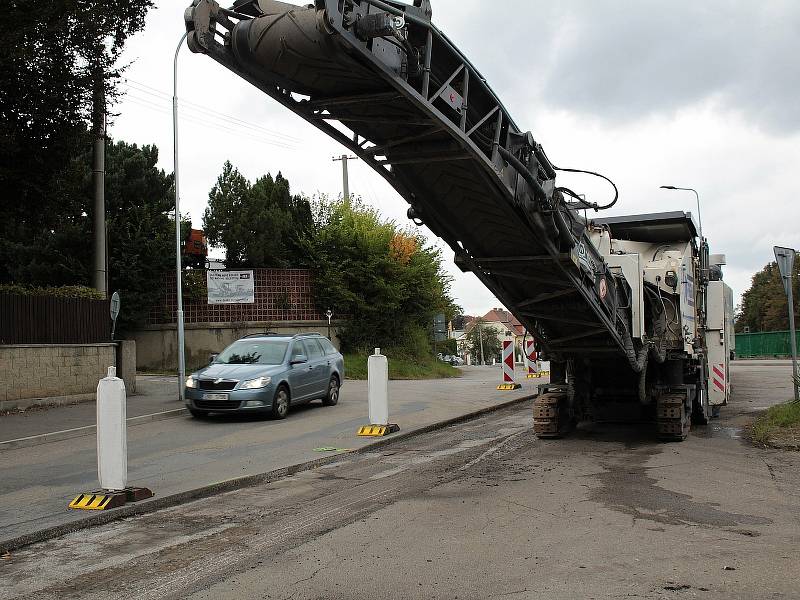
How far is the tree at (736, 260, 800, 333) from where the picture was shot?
75750 millimetres

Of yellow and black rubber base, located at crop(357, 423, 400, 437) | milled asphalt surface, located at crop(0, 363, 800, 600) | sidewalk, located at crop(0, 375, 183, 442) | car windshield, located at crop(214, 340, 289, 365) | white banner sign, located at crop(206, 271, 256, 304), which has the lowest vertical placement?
milled asphalt surface, located at crop(0, 363, 800, 600)

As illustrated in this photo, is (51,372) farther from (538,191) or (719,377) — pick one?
(719,377)

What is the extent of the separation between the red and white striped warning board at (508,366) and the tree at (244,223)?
36.5 feet

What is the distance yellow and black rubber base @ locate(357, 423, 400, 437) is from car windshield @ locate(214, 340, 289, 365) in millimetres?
3336

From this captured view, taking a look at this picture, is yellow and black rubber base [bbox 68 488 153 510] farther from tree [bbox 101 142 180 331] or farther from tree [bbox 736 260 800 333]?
tree [bbox 736 260 800 333]

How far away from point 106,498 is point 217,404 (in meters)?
6.88

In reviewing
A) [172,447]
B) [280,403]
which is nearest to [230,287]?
[280,403]

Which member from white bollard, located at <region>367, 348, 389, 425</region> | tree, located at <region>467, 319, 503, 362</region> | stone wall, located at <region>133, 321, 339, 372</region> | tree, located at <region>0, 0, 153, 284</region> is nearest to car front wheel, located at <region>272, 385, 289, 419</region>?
white bollard, located at <region>367, 348, 389, 425</region>

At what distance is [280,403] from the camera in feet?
49.0

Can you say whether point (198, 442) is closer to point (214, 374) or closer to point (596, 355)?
point (214, 374)

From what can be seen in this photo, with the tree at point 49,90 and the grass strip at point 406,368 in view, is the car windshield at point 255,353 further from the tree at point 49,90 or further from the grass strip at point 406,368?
the grass strip at point 406,368

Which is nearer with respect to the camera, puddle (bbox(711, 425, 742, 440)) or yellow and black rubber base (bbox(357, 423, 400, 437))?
puddle (bbox(711, 425, 742, 440))

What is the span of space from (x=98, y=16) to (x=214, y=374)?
7.47 metres

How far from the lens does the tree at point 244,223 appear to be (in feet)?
93.6
